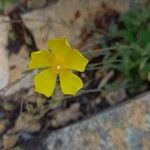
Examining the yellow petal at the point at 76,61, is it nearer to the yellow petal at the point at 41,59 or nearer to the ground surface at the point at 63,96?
the yellow petal at the point at 41,59

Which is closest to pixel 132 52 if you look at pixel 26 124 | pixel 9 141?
pixel 26 124

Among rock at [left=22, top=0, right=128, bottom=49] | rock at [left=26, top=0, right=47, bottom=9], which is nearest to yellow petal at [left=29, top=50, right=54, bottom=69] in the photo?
rock at [left=22, top=0, right=128, bottom=49]

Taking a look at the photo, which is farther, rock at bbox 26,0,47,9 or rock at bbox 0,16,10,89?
rock at bbox 26,0,47,9

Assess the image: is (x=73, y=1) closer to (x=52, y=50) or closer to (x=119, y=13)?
(x=119, y=13)

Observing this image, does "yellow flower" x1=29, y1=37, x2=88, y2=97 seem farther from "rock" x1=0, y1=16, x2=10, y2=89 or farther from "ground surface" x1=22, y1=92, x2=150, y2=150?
"rock" x1=0, y1=16, x2=10, y2=89

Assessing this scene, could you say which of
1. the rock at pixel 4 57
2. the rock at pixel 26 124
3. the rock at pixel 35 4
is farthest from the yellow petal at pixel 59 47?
the rock at pixel 35 4

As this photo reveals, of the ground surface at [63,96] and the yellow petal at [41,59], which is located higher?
the yellow petal at [41,59]

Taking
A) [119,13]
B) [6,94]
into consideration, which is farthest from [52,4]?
[6,94]
